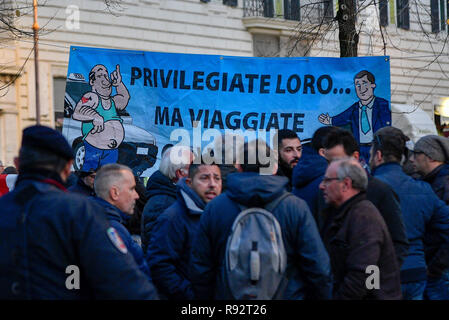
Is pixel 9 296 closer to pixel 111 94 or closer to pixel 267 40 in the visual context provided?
pixel 111 94

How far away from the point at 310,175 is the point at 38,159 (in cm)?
240

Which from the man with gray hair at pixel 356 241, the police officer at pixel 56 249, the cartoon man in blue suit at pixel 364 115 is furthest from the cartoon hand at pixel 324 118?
the police officer at pixel 56 249

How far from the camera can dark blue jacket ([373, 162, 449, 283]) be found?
5891 millimetres

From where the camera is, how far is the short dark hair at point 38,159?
3854mm

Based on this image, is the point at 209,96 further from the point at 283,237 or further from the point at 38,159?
the point at 38,159

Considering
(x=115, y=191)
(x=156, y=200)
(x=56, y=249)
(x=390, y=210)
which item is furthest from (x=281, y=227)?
(x=156, y=200)

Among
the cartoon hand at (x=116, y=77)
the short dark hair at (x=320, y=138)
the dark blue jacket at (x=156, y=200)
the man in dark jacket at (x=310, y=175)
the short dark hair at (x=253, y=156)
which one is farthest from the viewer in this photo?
the cartoon hand at (x=116, y=77)

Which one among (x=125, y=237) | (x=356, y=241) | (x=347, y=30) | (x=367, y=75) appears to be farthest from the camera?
(x=347, y=30)

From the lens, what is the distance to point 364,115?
917cm

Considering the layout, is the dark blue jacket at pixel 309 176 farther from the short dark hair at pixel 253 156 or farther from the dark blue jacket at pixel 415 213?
the short dark hair at pixel 253 156

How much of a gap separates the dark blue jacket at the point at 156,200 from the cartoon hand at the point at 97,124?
7.70ft

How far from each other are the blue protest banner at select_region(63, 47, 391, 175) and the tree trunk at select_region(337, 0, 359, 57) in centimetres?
218
